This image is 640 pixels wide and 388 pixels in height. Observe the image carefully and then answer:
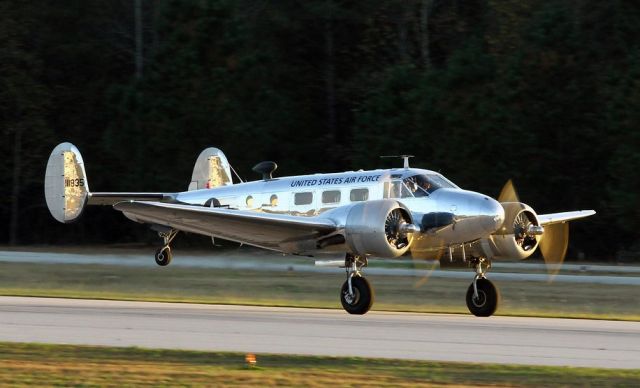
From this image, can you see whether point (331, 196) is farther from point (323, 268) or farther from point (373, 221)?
point (323, 268)

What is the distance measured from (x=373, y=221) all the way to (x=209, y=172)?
9693 millimetres

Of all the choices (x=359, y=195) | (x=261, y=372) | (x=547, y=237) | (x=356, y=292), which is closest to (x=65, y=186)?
(x=359, y=195)

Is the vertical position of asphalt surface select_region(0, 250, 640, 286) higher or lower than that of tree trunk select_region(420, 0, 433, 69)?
lower

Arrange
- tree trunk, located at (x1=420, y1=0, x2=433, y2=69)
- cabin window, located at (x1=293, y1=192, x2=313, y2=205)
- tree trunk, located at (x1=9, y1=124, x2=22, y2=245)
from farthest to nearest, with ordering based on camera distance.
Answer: tree trunk, located at (x1=9, y1=124, x2=22, y2=245) → tree trunk, located at (x1=420, y1=0, x2=433, y2=69) → cabin window, located at (x1=293, y1=192, x2=313, y2=205)

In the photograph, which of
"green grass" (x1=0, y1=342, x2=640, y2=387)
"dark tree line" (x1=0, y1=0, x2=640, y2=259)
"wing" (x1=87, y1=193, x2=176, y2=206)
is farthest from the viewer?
"dark tree line" (x1=0, y1=0, x2=640, y2=259)

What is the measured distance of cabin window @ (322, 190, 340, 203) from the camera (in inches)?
872

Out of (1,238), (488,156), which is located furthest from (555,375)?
(1,238)

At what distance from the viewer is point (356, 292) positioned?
20.4 metres

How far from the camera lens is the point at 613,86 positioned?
4178 cm

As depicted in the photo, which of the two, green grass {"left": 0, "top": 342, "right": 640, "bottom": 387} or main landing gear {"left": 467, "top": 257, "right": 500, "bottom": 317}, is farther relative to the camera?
main landing gear {"left": 467, "top": 257, "right": 500, "bottom": 317}

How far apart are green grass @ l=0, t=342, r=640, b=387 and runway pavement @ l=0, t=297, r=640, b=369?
0.65 m

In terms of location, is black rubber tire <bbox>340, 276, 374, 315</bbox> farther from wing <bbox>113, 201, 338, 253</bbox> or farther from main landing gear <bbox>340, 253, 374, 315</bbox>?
wing <bbox>113, 201, 338, 253</bbox>

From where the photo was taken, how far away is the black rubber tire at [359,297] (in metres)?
20.3

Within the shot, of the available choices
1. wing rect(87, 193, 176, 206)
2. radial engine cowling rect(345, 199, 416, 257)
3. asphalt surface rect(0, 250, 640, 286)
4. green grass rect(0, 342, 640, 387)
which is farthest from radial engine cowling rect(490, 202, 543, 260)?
asphalt surface rect(0, 250, 640, 286)
